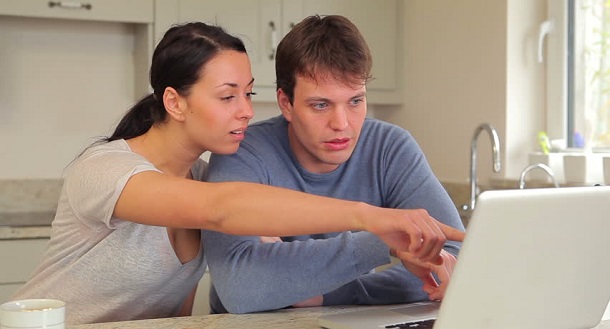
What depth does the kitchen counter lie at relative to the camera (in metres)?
1.52

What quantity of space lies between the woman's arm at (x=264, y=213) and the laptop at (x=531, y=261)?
0.12 m

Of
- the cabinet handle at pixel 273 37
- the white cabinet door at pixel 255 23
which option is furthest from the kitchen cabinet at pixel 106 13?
the cabinet handle at pixel 273 37

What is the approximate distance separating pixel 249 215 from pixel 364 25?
3.06 metres

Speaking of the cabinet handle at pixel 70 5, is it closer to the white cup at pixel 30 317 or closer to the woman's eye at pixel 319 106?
the woman's eye at pixel 319 106

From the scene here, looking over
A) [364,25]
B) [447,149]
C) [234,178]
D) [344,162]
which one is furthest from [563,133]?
[234,178]

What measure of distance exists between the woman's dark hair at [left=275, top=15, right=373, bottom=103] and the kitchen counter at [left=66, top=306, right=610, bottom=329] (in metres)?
0.45

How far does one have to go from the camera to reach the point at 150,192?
4.90 ft

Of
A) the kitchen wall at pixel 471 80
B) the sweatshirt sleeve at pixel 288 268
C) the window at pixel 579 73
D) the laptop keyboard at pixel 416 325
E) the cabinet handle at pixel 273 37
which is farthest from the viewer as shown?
the cabinet handle at pixel 273 37

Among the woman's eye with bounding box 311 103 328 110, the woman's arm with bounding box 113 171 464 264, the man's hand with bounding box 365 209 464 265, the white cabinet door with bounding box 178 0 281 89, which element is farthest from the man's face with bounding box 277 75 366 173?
the white cabinet door with bounding box 178 0 281 89

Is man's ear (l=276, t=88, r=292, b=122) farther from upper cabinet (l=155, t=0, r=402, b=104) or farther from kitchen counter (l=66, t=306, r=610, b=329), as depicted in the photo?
upper cabinet (l=155, t=0, r=402, b=104)

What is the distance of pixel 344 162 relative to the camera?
195 cm

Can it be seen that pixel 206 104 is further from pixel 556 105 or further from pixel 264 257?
pixel 556 105

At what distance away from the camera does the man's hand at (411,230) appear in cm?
129

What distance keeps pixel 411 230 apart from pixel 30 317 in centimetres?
52
